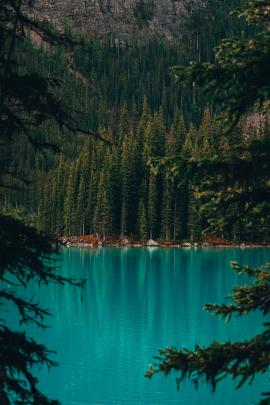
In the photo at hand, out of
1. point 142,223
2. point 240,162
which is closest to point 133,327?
point 240,162

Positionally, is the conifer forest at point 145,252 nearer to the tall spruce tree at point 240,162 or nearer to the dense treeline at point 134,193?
the tall spruce tree at point 240,162

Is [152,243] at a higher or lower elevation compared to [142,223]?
lower

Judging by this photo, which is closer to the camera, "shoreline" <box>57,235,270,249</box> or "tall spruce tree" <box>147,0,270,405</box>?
"tall spruce tree" <box>147,0,270,405</box>

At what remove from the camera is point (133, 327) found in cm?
4503

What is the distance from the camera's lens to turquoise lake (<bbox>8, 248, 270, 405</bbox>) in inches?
1174

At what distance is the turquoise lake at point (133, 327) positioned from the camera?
97.8 feet

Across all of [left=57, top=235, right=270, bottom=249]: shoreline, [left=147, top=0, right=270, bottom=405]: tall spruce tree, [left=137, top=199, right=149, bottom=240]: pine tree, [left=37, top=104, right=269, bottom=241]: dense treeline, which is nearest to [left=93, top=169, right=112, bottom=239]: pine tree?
[left=37, top=104, right=269, bottom=241]: dense treeline

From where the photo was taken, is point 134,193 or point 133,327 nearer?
point 133,327

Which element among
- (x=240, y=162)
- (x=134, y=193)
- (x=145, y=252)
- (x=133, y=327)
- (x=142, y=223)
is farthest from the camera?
(x=134, y=193)

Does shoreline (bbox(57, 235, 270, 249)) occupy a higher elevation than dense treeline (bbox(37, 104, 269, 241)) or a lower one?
lower

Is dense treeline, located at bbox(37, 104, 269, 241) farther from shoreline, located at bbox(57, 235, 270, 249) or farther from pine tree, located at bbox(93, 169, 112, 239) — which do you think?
shoreline, located at bbox(57, 235, 270, 249)

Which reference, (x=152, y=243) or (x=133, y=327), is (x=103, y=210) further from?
(x=133, y=327)

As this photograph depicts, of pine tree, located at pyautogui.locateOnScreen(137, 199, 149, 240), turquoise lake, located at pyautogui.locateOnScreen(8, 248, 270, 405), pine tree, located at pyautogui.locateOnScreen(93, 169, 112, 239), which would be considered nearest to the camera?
turquoise lake, located at pyautogui.locateOnScreen(8, 248, 270, 405)

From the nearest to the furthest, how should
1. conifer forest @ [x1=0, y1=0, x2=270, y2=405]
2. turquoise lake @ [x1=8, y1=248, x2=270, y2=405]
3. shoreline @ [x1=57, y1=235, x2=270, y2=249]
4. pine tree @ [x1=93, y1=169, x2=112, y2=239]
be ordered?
conifer forest @ [x1=0, y1=0, x2=270, y2=405]
turquoise lake @ [x1=8, y1=248, x2=270, y2=405]
shoreline @ [x1=57, y1=235, x2=270, y2=249]
pine tree @ [x1=93, y1=169, x2=112, y2=239]
